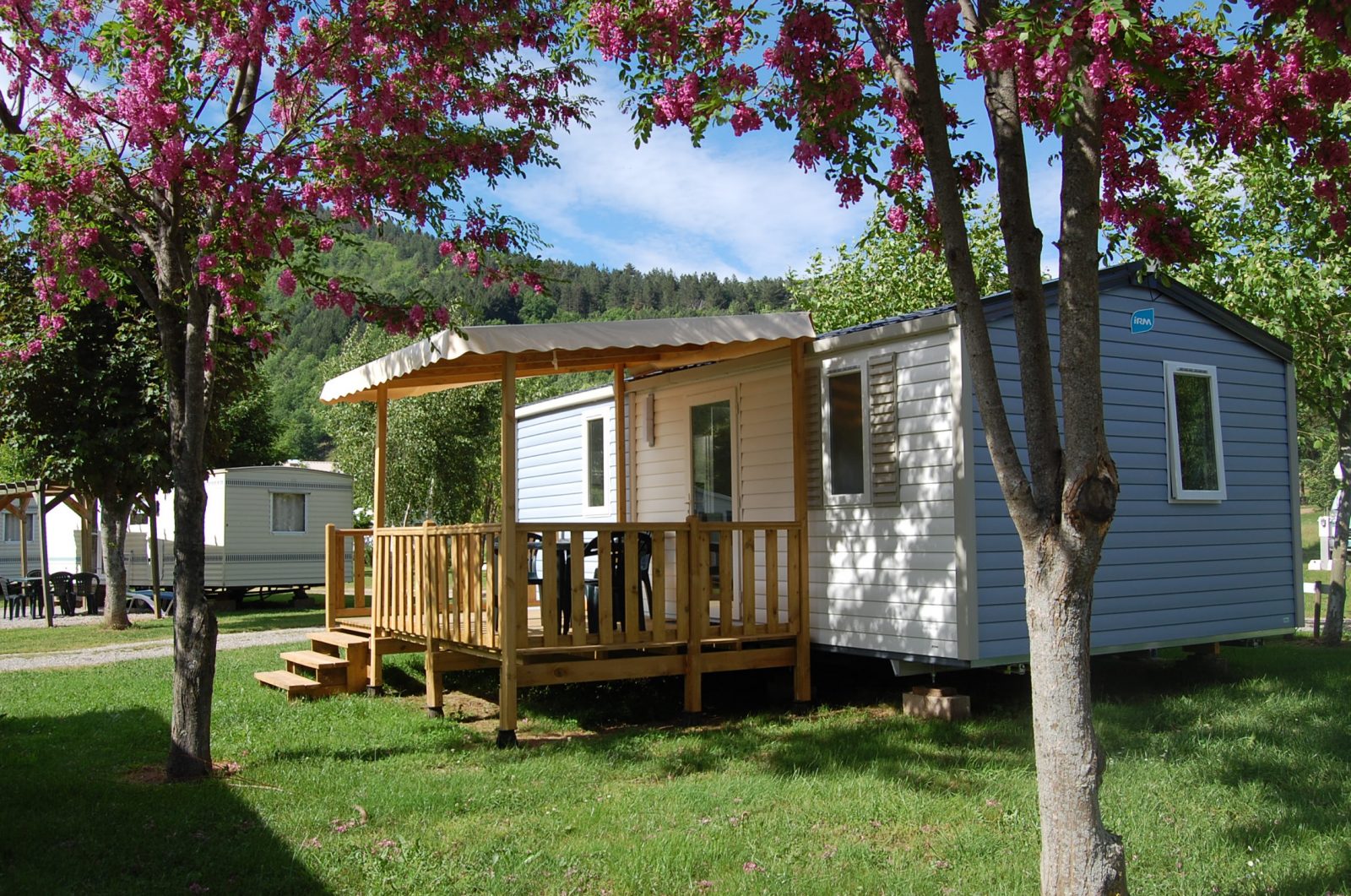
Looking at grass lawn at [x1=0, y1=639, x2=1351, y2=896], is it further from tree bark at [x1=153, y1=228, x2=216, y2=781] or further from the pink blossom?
the pink blossom

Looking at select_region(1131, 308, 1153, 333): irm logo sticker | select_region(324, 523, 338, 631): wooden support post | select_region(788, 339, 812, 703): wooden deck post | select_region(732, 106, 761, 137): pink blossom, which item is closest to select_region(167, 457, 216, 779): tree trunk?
select_region(732, 106, 761, 137): pink blossom

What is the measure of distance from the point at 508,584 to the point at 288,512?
16.1m

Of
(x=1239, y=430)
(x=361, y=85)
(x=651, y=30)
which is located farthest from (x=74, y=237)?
(x=1239, y=430)

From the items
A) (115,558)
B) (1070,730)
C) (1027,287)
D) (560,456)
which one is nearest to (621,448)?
(560,456)

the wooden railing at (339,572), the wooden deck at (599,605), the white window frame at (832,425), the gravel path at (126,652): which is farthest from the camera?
the gravel path at (126,652)

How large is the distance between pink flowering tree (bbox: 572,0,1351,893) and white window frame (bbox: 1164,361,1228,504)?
4060 millimetres

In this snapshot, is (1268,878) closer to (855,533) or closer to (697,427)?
(855,533)

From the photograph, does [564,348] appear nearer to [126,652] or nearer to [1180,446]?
[1180,446]

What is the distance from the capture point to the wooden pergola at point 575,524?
735cm

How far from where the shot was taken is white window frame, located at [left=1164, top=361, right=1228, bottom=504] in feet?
28.9

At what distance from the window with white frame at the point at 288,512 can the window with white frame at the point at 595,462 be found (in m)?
11.9

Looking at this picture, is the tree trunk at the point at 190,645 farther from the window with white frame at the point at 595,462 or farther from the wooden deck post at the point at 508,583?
the window with white frame at the point at 595,462

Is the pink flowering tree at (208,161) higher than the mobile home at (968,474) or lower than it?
higher

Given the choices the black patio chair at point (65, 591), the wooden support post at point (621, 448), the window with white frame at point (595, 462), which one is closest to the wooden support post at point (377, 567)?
the wooden support post at point (621, 448)
